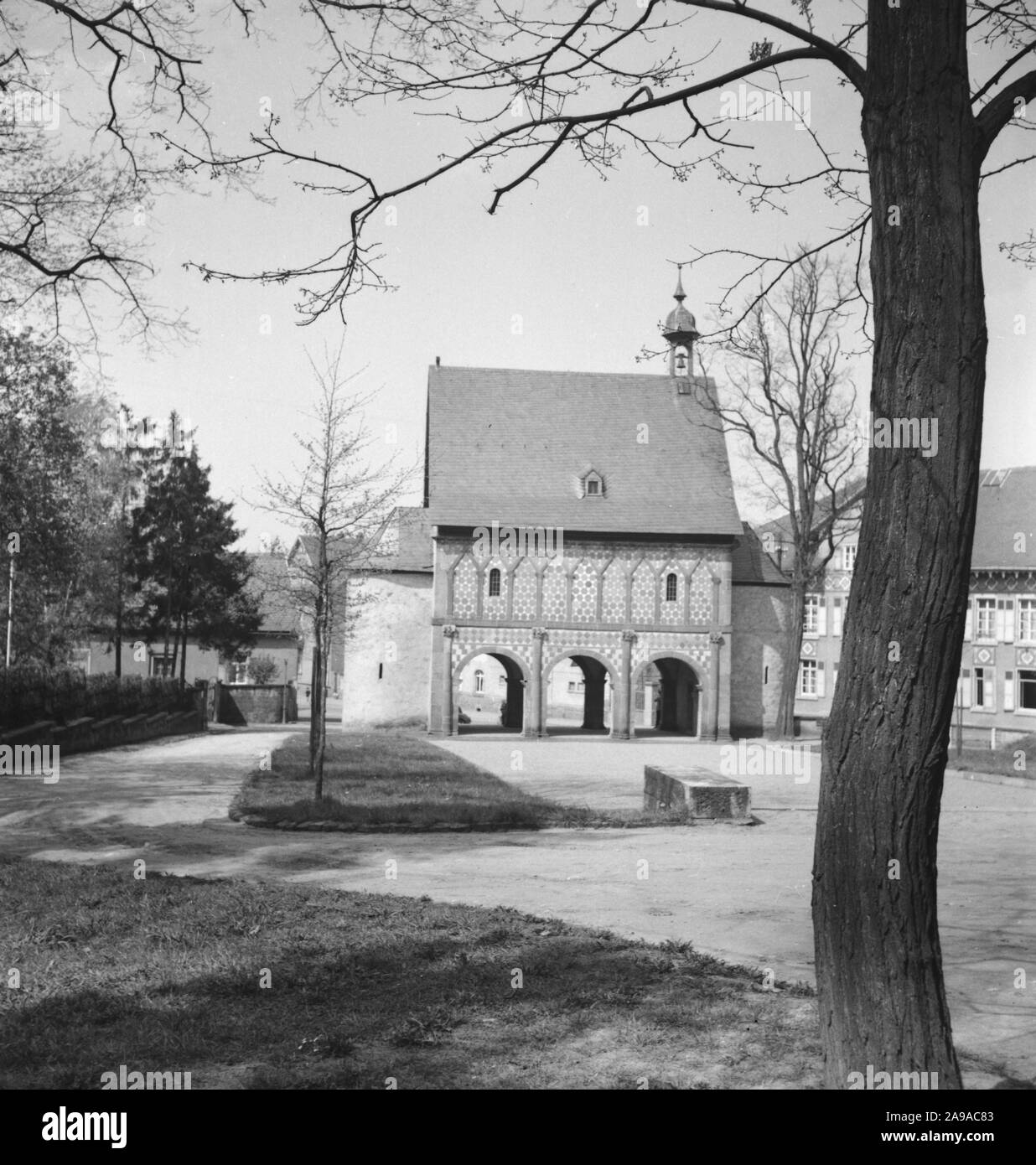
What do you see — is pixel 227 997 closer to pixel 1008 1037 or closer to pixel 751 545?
pixel 1008 1037

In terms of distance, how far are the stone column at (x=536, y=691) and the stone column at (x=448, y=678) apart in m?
2.68

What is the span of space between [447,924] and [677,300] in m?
47.8

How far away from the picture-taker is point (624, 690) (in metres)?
44.1

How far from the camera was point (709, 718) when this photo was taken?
44500 mm

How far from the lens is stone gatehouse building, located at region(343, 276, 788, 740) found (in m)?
44.0

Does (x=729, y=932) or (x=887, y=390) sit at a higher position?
Answer: (x=887, y=390)

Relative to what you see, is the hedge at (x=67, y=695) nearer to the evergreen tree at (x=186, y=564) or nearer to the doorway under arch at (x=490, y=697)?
the evergreen tree at (x=186, y=564)

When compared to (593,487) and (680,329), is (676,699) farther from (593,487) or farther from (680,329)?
(680,329)

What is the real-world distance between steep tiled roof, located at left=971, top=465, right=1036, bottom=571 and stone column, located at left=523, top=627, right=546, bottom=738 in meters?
18.8

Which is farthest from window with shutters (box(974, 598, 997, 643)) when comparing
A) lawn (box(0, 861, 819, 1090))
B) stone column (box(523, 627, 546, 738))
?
lawn (box(0, 861, 819, 1090))

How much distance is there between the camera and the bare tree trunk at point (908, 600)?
14.0 ft

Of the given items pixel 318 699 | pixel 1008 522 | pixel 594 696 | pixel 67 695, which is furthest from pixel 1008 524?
pixel 318 699

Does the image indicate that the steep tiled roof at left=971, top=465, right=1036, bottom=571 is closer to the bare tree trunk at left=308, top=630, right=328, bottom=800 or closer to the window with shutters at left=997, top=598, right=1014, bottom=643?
the window with shutters at left=997, top=598, right=1014, bottom=643
